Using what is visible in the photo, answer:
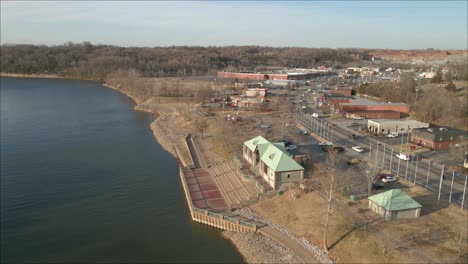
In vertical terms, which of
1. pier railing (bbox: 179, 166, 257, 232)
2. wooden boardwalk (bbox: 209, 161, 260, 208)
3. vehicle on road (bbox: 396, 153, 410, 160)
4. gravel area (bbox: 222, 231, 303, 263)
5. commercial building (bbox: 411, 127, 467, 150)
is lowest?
gravel area (bbox: 222, 231, 303, 263)

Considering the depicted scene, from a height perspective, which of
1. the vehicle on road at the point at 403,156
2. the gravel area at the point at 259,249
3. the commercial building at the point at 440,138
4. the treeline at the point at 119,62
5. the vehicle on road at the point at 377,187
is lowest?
the gravel area at the point at 259,249

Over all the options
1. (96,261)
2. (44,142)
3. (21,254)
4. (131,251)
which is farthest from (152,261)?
(44,142)

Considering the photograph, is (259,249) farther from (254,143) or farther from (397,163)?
(397,163)

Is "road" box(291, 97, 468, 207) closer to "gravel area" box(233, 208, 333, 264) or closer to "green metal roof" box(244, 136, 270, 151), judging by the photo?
"green metal roof" box(244, 136, 270, 151)

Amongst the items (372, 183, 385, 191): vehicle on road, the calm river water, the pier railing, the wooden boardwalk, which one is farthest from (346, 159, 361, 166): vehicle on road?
the calm river water

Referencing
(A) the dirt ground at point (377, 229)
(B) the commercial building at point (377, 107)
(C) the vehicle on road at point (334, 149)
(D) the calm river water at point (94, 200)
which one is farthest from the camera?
(B) the commercial building at point (377, 107)

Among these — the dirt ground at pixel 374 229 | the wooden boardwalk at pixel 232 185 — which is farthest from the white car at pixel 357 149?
the wooden boardwalk at pixel 232 185

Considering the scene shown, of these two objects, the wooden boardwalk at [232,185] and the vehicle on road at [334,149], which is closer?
the wooden boardwalk at [232,185]

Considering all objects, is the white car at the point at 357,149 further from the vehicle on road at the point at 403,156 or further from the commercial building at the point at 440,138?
the commercial building at the point at 440,138
